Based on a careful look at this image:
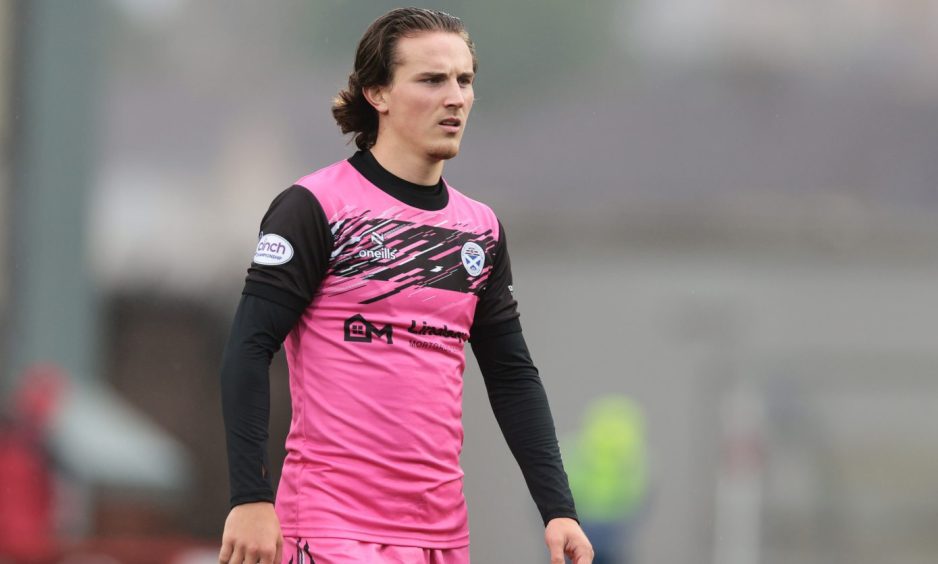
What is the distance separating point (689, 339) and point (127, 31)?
12.7 meters

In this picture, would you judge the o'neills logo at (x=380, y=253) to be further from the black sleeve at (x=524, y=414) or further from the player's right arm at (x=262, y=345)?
the black sleeve at (x=524, y=414)

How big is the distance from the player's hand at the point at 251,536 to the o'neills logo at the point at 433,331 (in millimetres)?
523

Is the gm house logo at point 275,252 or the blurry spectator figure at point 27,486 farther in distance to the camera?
the blurry spectator figure at point 27,486

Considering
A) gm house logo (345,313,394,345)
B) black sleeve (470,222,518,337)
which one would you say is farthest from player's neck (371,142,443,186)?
gm house logo (345,313,394,345)

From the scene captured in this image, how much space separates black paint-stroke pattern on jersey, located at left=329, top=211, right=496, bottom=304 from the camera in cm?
356

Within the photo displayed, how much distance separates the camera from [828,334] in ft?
95.2

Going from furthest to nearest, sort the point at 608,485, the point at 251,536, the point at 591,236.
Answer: the point at 591,236, the point at 608,485, the point at 251,536

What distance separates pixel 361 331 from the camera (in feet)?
11.7

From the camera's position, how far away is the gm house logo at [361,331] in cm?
355

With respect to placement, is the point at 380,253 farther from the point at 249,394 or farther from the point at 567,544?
the point at 567,544

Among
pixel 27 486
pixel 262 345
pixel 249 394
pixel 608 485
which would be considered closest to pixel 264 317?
pixel 262 345

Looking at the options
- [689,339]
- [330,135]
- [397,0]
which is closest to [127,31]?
[330,135]

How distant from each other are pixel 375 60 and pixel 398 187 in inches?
11.8

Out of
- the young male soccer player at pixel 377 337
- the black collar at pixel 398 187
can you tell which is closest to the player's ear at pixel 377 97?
the young male soccer player at pixel 377 337
